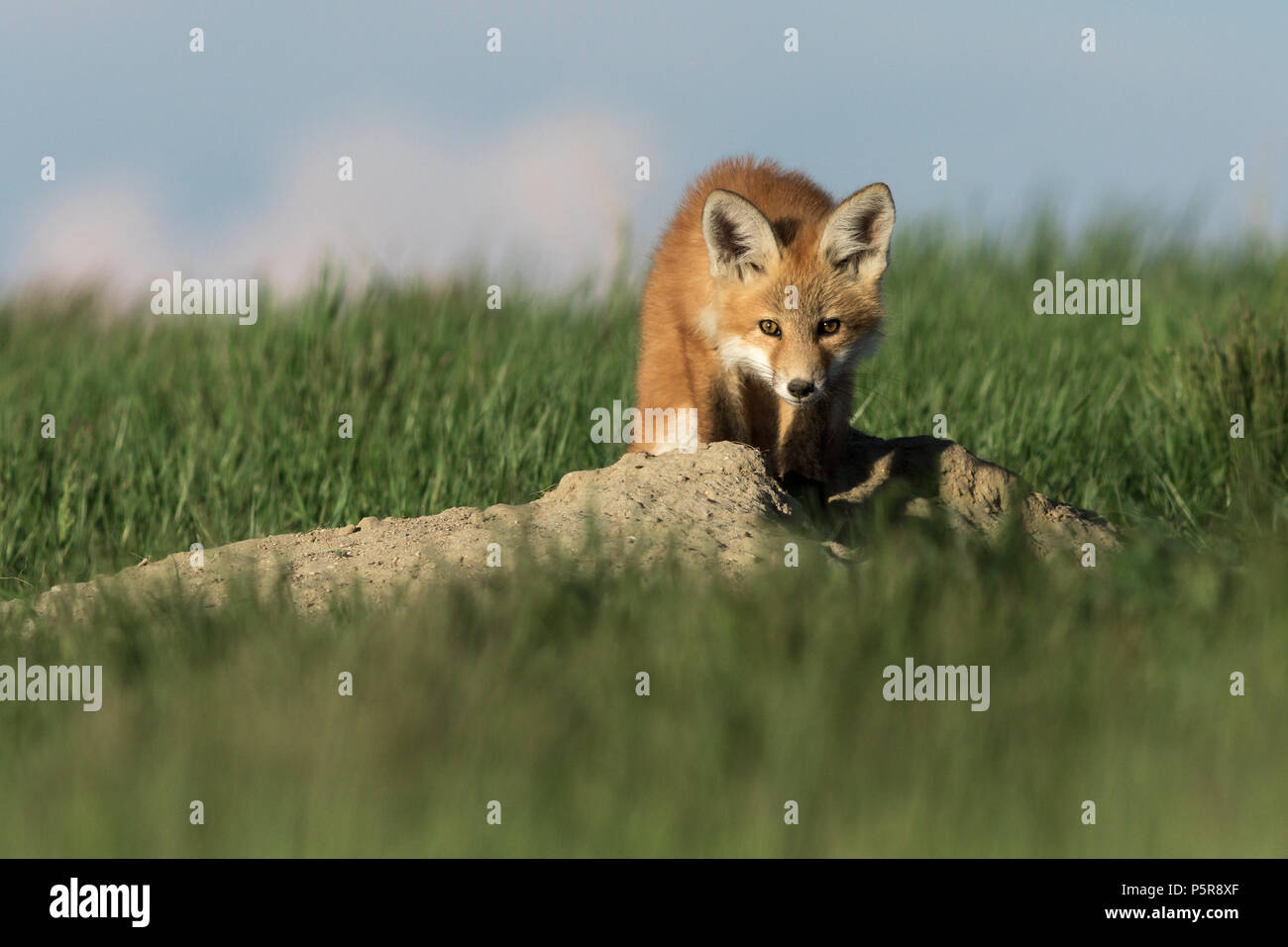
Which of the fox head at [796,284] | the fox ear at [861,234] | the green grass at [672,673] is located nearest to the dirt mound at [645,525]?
the green grass at [672,673]

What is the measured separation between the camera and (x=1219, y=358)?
8.09 metres

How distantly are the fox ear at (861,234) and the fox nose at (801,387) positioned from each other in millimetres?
819

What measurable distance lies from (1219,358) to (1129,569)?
124 inches

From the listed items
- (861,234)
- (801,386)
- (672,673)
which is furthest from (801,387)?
(672,673)

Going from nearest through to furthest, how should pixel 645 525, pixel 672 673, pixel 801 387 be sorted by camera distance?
pixel 672 673
pixel 645 525
pixel 801 387

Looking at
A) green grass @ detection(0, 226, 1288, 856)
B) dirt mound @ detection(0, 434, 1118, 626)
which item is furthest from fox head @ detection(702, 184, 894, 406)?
green grass @ detection(0, 226, 1288, 856)

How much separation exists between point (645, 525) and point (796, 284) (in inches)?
66.2

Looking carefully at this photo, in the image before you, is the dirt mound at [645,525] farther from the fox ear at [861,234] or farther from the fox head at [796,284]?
the fox ear at [861,234]

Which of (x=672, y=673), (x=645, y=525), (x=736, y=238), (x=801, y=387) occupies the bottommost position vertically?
(x=672, y=673)

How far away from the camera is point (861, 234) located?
6.59 metres

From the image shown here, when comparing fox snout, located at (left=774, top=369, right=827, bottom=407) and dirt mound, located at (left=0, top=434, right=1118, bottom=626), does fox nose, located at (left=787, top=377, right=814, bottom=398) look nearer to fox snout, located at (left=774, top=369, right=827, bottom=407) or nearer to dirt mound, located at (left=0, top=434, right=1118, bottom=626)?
fox snout, located at (left=774, top=369, right=827, bottom=407)

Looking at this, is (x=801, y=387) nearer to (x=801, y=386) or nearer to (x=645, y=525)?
(x=801, y=386)

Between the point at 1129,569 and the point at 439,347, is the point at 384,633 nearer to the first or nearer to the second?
the point at 1129,569

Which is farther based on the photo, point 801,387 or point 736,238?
point 736,238
